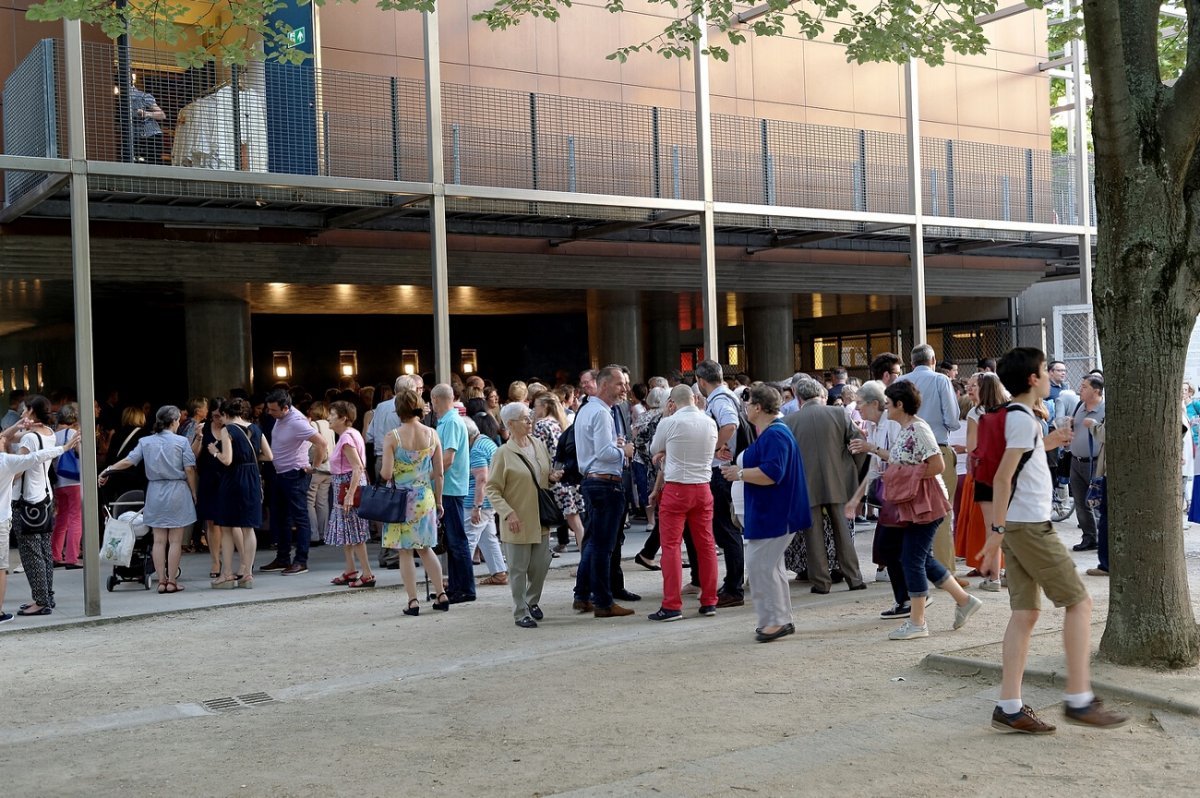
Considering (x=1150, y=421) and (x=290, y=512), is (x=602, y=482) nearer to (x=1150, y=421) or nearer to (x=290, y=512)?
(x=1150, y=421)

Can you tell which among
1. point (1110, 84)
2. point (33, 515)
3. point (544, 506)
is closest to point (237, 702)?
point (544, 506)

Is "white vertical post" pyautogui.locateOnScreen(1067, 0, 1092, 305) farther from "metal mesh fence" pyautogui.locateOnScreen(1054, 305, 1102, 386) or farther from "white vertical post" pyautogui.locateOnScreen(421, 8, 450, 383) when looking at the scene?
"white vertical post" pyautogui.locateOnScreen(421, 8, 450, 383)

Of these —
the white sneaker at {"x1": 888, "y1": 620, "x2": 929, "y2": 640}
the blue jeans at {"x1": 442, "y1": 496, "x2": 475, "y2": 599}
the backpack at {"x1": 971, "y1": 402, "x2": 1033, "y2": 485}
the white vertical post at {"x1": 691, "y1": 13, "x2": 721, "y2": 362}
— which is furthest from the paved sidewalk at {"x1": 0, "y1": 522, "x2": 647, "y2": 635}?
the backpack at {"x1": 971, "y1": 402, "x2": 1033, "y2": 485}

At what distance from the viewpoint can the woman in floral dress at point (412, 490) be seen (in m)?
9.20

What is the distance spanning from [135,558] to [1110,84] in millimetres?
8798

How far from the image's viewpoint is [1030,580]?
17.8 feet

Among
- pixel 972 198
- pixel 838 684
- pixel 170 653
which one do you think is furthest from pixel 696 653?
pixel 972 198

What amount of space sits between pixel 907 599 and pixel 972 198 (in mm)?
12791

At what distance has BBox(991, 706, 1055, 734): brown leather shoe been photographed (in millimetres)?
5336

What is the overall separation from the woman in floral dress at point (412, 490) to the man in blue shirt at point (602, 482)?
123 cm

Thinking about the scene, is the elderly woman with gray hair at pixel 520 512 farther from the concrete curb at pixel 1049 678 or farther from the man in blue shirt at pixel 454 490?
the concrete curb at pixel 1049 678

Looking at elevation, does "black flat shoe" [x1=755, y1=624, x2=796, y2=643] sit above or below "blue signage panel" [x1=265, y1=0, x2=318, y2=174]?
below

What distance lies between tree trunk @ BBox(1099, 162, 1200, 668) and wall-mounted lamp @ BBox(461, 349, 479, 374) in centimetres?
2158

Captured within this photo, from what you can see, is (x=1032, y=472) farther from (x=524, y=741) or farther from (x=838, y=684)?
(x=524, y=741)
